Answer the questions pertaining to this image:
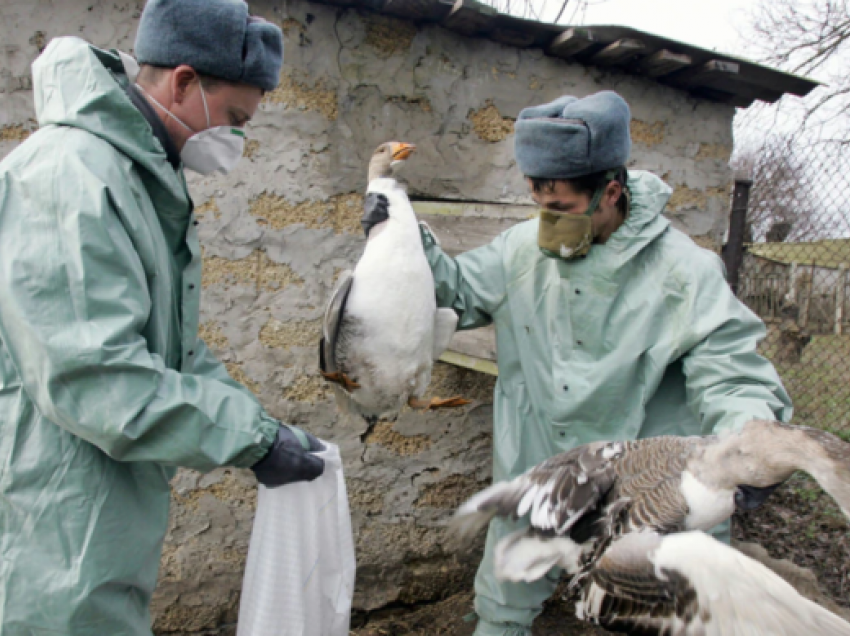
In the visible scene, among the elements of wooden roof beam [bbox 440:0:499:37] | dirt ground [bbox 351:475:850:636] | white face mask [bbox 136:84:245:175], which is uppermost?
wooden roof beam [bbox 440:0:499:37]

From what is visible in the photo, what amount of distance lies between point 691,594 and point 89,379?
1427 mm

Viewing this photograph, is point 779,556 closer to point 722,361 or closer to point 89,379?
point 722,361

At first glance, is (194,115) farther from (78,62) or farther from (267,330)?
(267,330)

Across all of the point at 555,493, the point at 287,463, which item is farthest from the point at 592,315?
the point at 287,463

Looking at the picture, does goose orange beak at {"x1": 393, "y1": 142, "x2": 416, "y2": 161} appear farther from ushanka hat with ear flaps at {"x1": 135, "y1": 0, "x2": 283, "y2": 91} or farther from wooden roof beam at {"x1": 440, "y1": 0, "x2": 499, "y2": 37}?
wooden roof beam at {"x1": 440, "y1": 0, "x2": 499, "y2": 37}

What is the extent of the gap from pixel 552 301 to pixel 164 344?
1429mm

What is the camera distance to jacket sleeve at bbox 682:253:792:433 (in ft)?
6.61

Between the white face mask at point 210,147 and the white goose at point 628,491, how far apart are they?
4.32 feet

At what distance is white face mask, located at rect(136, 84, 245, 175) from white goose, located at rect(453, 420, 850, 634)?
132 centimetres

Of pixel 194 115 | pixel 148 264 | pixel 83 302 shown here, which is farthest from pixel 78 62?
pixel 83 302

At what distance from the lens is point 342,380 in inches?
85.3

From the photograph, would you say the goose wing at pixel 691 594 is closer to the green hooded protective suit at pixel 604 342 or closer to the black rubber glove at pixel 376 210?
the green hooded protective suit at pixel 604 342

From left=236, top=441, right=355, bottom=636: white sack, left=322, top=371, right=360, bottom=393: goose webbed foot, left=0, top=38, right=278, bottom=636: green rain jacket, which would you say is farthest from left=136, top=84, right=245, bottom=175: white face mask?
left=236, top=441, right=355, bottom=636: white sack

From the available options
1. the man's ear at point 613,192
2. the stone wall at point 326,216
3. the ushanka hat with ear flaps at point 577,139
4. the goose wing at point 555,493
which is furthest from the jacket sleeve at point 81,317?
the stone wall at point 326,216
